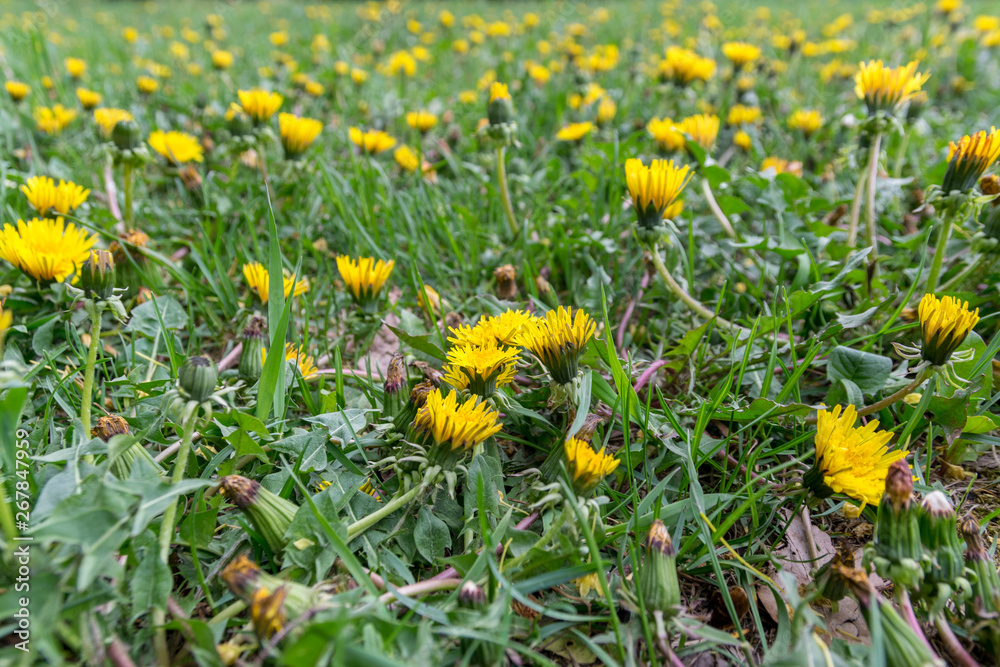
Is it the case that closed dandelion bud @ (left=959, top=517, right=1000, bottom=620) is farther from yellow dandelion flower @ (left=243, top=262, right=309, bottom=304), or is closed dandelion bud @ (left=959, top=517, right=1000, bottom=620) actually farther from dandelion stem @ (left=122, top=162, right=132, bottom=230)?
dandelion stem @ (left=122, top=162, right=132, bottom=230)

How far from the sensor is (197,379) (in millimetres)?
1121

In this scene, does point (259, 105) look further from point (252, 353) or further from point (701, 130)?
point (701, 130)

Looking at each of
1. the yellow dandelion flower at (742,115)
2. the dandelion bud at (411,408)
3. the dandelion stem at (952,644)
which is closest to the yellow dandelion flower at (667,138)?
the yellow dandelion flower at (742,115)

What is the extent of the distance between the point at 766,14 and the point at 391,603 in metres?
7.63

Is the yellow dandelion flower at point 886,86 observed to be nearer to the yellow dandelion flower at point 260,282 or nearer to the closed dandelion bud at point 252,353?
the yellow dandelion flower at point 260,282

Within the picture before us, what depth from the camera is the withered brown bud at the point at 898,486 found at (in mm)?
1023

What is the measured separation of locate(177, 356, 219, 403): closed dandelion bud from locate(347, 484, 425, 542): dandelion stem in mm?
364

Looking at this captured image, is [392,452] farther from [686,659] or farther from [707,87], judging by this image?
[707,87]

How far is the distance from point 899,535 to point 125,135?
7.80 ft

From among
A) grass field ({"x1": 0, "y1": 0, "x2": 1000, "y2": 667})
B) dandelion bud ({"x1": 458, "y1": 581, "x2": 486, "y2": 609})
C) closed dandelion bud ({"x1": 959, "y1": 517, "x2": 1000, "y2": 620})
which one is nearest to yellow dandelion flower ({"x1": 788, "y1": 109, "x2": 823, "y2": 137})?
grass field ({"x1": 0, "y1": 0, "x2": 1000, "y2": 667})

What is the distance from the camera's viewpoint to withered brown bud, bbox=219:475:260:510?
1085 mm

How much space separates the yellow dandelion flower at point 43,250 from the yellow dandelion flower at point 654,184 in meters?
1.38

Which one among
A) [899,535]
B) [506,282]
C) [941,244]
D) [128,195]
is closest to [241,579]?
[899,535]

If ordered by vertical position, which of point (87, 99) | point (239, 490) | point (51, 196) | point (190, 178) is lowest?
point (239, 490)
